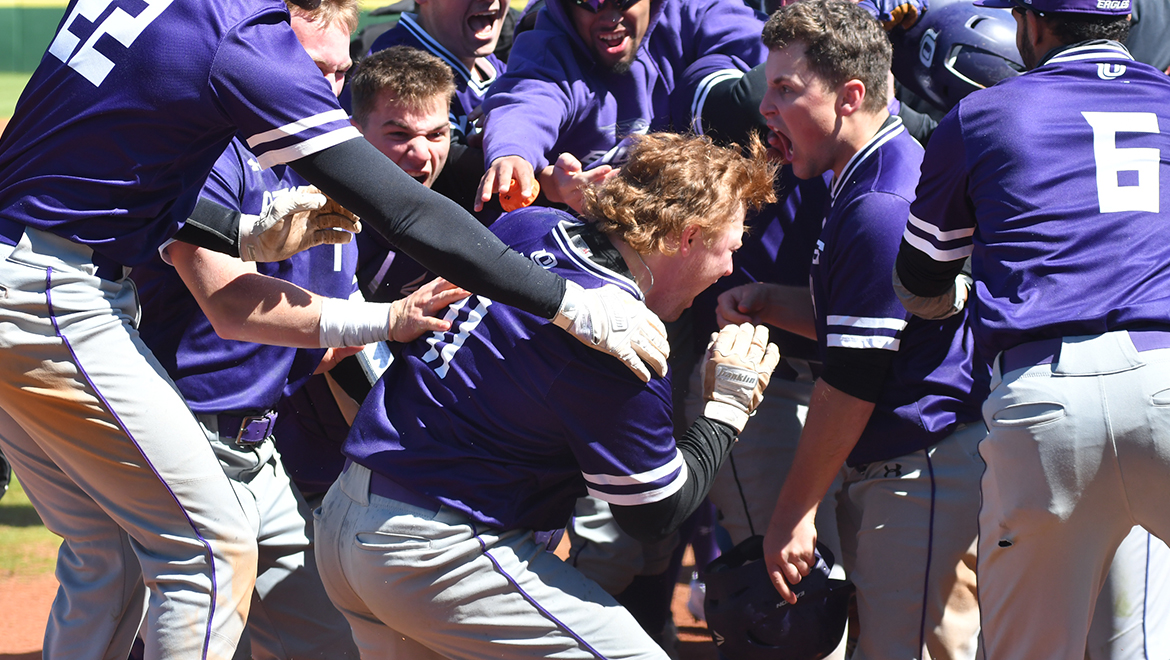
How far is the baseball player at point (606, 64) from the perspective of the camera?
13.3ft

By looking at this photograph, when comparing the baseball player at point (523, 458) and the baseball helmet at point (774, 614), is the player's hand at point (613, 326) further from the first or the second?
the baseball helmet at point (774, 614)

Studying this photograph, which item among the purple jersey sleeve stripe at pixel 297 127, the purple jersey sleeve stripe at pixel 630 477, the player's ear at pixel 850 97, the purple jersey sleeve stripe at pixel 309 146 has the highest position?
the purple jersey sleeve stripe at pixel 297 127

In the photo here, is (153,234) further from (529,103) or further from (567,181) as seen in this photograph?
(529,103)

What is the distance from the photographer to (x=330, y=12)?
3.26 m

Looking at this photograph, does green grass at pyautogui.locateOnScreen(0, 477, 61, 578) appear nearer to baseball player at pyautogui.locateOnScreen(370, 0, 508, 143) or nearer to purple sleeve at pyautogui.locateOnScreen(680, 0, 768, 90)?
baseball player at pyautogui.locateOnScreen(370, 0, 508, 143)

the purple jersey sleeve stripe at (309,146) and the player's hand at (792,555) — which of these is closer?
the purple jersey sleeve stripe at (309,146)

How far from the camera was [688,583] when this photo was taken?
497cm

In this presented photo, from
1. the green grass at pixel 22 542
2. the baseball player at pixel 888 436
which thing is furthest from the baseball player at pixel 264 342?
the green grass at pixel 22 542

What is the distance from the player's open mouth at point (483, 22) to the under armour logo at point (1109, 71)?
2.77 metres

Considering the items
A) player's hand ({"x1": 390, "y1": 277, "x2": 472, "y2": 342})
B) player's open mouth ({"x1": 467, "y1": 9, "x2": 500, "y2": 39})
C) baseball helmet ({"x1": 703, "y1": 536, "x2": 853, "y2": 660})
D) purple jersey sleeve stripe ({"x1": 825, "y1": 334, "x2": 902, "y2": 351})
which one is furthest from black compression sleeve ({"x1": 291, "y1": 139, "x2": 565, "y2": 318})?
player's open mouth ({"x1": 467, "y1": 9, "x2": 500, "y2": 39})

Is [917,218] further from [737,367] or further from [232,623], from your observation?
[232,623]

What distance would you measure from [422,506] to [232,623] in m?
0.59

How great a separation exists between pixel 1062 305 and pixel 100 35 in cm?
230

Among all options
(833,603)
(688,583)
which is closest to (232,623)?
(833,603)
